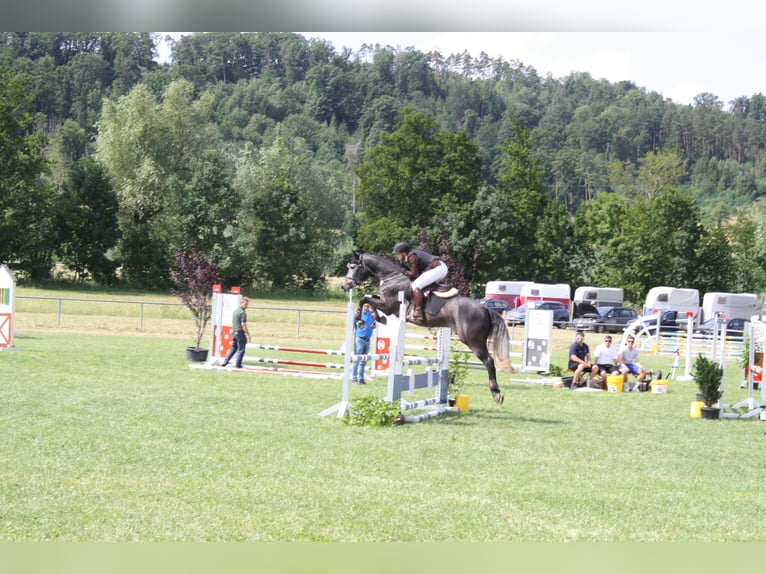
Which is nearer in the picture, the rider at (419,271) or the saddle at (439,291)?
the rider at (419,271)

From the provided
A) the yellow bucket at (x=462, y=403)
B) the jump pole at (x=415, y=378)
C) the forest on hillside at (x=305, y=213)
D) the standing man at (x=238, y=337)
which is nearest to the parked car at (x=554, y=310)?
the forest on hillside at (x=305, y=213)

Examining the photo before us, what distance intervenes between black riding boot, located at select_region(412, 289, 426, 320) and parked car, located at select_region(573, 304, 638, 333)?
27.2 metres

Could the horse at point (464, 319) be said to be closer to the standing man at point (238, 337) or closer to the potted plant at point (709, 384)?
the potted plant at point (709, 384)

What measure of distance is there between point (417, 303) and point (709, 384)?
4.43 m

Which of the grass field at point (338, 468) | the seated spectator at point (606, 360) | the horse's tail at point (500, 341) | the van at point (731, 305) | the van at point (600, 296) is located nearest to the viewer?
the grass field at point (338, 468)

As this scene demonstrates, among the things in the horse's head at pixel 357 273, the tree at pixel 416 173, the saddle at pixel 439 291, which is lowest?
the saddle at pixel 439 291

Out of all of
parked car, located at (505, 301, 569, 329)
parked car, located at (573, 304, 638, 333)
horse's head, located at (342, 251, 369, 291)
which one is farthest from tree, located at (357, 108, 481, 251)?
horse's head, located at (342, 251, 369, 291)

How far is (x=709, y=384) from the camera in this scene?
12.9 m

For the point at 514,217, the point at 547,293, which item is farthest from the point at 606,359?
the point at 514,217

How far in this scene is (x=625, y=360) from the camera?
17.3 m

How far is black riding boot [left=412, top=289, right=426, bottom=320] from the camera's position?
12.2 meters

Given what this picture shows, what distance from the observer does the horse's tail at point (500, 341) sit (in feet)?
40.2

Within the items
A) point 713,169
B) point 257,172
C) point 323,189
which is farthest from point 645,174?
point 713,169

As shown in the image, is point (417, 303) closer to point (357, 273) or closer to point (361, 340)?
point (357, 273)
